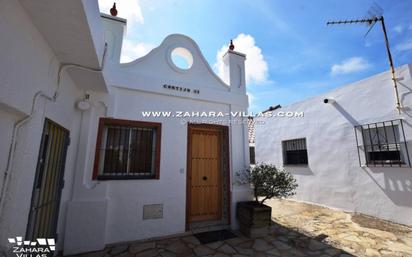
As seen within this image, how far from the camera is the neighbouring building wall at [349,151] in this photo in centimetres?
502

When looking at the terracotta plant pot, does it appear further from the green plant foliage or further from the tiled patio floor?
the green plant foliage

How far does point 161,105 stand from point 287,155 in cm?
636

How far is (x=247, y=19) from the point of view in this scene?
5367mm

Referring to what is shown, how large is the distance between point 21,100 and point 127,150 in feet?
8.31

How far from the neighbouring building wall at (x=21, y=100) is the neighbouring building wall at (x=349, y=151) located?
7833 mm

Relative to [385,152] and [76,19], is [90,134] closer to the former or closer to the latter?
[76,19]

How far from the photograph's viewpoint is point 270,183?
Answer: 4.76 metres

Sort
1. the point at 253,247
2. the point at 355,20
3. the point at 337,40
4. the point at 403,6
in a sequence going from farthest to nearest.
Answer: the point at 355,20 → the point at 337,40 → the point at 403,6 → the point at 253,247

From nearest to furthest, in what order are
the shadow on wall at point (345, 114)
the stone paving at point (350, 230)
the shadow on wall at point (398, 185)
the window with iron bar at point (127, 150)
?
the stone paving at point (350, 230) → the window with iron bar at point (127, 150) → the shadow on wall at point (398, 185) → the shadow on wall at point (345, 114)

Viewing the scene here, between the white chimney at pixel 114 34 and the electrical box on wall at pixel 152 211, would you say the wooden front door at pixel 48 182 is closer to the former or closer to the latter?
the electrical box on wall at pixel 152 211

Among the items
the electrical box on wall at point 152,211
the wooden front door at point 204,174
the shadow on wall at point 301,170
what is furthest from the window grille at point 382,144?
the electrical box on wall at point 152,211

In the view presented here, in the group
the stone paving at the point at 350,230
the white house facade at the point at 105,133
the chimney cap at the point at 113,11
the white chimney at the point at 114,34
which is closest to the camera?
the white house facade at the point at 105,133

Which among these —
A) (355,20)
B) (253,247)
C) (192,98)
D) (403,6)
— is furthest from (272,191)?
(355,20)

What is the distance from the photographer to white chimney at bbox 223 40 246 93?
19.1ft
